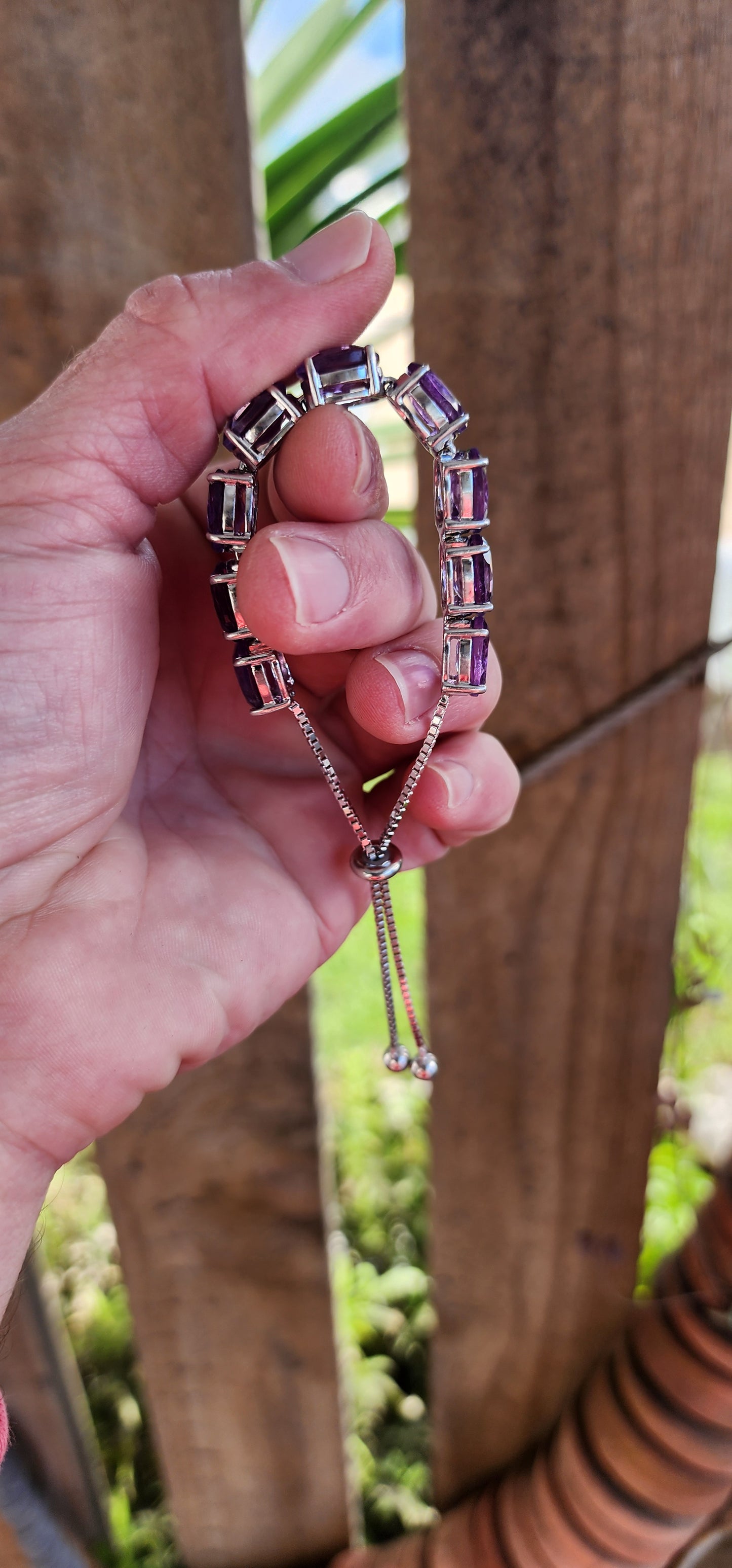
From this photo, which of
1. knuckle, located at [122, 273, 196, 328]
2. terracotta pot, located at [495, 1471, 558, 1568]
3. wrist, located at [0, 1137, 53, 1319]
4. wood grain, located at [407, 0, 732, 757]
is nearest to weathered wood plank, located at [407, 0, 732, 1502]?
wood grain, located at [407, 0, 732, 757]

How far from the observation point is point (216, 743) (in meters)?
0.86

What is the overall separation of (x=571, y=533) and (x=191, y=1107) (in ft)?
2.55

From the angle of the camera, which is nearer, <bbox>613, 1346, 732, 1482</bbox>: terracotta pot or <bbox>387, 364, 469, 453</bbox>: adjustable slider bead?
<bbox>387, 364, 469, 453</bbox>: adjustable slider bead

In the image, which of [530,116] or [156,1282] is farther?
[156,1282]

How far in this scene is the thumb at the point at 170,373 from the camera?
613 mm

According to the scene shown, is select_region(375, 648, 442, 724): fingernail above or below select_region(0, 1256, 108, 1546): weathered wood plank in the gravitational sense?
above

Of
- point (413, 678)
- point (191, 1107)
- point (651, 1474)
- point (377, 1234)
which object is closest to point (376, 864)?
point (413, 678)

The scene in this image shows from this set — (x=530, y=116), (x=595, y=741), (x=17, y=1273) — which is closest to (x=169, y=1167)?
(x=17, y=1273)

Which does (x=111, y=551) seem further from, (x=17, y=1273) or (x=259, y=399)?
(x=17, y=1273)

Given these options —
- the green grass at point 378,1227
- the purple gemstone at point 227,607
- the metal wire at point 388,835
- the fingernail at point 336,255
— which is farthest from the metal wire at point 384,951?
the fingernail at point 336,255

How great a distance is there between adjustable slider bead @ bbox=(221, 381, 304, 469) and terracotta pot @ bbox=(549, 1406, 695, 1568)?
1.21 metres

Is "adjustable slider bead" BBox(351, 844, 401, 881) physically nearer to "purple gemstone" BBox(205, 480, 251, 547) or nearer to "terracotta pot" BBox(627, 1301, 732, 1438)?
"purple gemstone" BBox(205, 480, 251, 547)

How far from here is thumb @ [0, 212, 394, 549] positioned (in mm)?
613

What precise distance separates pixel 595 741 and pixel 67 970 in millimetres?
575
